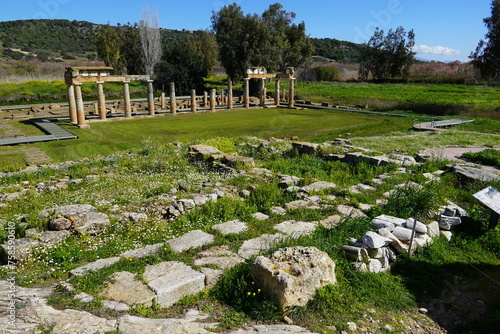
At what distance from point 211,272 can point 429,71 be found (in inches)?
2984

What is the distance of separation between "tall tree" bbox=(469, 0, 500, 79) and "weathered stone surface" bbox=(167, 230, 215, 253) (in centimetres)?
3182

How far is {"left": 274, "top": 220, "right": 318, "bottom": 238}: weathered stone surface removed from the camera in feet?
23.4

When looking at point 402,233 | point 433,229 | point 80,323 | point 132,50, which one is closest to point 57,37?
point 132,50

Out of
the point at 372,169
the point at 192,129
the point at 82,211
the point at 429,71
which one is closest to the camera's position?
the point at 82,211

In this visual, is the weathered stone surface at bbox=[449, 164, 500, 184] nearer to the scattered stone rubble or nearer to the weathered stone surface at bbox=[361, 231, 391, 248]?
the scattered stone rubble

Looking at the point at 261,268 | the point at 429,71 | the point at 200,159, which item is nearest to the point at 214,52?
the point at 429,71

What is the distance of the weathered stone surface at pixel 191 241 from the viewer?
6.52m

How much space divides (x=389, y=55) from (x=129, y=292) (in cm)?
7344

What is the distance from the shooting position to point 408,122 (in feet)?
91.8

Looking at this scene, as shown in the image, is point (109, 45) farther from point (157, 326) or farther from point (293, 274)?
point (157, 326)

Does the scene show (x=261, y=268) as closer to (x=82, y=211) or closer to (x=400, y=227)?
(x=400, y=227)

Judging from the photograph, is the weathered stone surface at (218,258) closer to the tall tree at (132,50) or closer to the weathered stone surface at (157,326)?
the weathered stone surface at (157,326)

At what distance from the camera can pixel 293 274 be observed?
5.03m

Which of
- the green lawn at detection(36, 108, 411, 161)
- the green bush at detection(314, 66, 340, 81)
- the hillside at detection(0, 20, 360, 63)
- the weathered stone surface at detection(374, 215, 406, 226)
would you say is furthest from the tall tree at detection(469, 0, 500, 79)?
the hillside at detection(0, 20, 360, 63)
